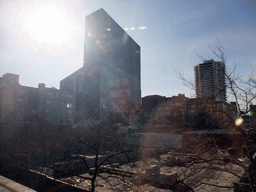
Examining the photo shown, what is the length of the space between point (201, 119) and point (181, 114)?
93 centimetres

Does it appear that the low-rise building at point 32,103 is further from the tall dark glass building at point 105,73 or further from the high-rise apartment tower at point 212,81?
the high-rise apartment tower at point 212,81

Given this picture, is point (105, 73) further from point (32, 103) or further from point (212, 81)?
point (212, 81)

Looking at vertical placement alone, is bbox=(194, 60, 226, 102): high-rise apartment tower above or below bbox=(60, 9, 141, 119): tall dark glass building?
below

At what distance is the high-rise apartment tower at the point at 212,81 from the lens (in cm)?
634

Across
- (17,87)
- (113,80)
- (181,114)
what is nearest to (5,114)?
(17,87)

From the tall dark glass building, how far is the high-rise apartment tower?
65.3m

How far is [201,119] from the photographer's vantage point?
662cm

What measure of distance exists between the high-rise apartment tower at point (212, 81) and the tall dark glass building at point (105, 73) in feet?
214

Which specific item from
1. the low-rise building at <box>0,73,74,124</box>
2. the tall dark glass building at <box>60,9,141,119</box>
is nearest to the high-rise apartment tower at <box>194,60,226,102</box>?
the low-rise building at <box>0,73,74,124</box>

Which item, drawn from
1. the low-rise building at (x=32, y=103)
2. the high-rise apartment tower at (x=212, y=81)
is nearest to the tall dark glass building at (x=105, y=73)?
the low-rise building at (x=32, y=103)

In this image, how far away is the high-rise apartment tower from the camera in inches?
250

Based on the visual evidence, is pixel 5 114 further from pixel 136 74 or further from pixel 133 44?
pixel 133 44

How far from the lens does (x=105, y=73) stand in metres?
84.8

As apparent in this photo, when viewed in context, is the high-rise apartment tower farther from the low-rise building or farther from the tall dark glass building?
the tall dark glass building
